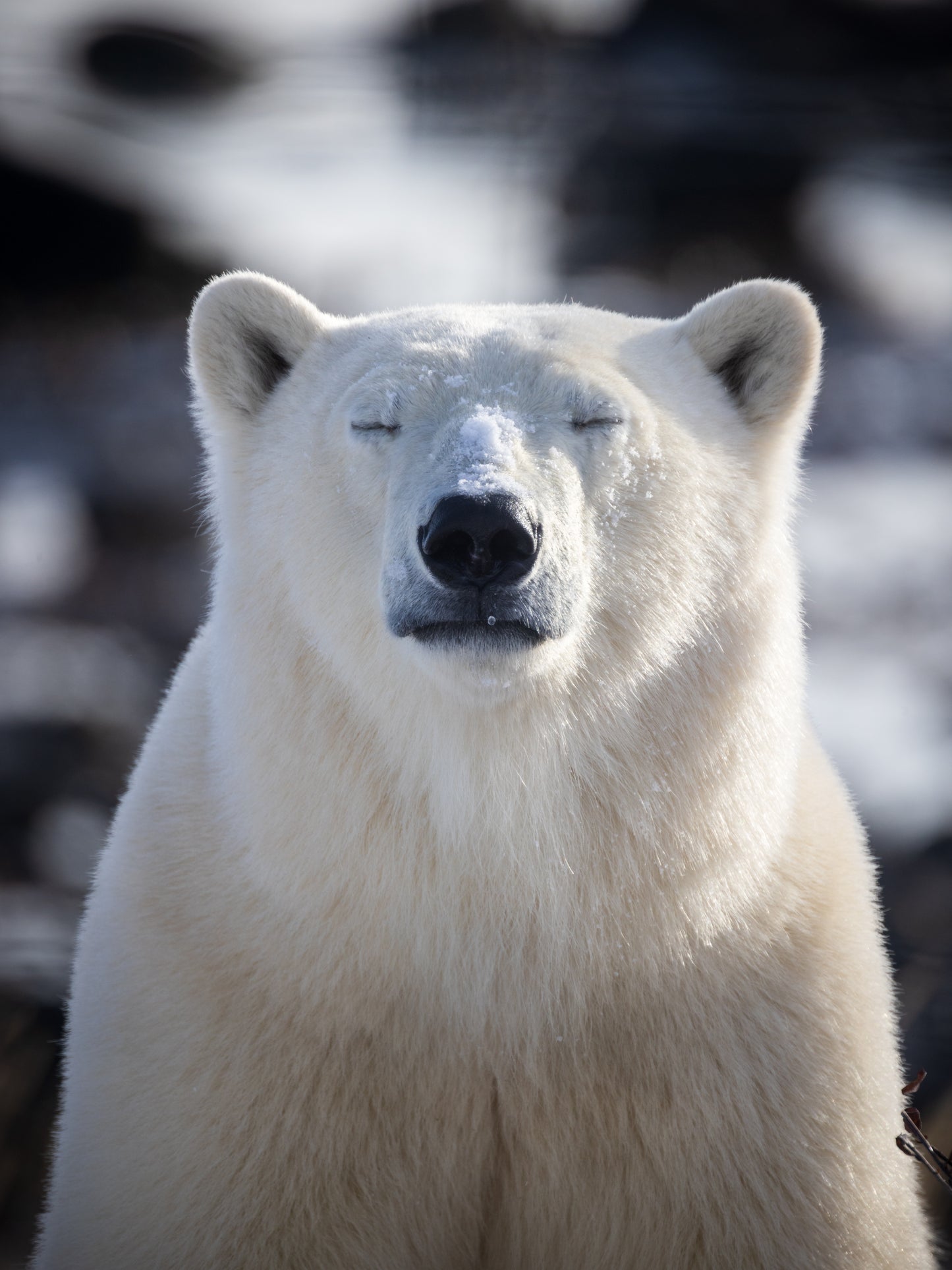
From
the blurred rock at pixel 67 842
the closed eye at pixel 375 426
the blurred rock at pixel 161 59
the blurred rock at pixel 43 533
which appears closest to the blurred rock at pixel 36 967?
the blurred rock at pixel 67 842

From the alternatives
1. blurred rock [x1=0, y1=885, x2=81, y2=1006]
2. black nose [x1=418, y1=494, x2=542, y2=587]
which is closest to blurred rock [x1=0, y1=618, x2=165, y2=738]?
blurred rock [x1=0, y1=885, x2=81, y2=1006]

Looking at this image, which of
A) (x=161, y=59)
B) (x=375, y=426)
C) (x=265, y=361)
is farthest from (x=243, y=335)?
(x=161, y=59)

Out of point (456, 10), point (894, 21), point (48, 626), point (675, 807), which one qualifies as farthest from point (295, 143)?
point (675, 807)

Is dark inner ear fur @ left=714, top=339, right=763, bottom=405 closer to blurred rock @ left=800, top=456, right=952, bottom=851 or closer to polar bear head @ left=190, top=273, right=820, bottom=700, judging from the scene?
polar bear head @ left=190, top=273, right=820, bottom=700

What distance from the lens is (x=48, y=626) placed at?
28.8 feet

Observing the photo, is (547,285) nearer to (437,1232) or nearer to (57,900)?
(57,900)

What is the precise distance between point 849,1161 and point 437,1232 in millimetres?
701

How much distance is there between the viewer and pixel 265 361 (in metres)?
2.24

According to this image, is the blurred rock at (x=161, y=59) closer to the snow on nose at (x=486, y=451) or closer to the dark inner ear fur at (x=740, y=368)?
the dark inner ear fur at (x=740, y=368)

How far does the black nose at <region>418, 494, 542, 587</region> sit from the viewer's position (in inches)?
59.7

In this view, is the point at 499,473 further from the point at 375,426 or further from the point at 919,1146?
the point at 919,1146

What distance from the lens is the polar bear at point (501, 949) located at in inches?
72.2

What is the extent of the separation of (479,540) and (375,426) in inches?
16.9

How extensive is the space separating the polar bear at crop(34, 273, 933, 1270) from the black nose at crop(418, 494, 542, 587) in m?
0.21
